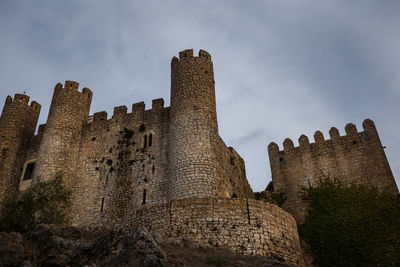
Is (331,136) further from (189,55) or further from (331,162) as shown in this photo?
(189,55)

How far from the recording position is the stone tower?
979 inches

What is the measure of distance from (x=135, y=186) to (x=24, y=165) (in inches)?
369

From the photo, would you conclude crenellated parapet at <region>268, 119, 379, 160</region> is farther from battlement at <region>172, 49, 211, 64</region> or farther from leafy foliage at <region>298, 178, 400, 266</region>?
battlement at <region>172, 49, 211, 64</region>

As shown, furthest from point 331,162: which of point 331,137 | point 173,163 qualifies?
point 173,163

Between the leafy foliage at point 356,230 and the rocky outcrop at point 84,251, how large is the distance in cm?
959

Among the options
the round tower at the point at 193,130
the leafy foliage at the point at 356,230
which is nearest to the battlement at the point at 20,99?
the round tower at the point at 193,130

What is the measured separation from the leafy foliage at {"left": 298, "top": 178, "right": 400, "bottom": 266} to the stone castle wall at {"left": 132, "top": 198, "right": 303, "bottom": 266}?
3336 mm

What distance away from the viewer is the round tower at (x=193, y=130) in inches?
705

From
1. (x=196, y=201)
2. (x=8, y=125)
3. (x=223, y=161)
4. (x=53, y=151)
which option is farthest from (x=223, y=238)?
(x=8, y=125)

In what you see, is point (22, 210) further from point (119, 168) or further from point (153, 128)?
point (153, 128)

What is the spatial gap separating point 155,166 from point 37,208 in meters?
6.16

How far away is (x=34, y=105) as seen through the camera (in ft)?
94.3

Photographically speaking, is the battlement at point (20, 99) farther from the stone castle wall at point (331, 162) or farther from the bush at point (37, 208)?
the stone castle wall at point (331, 162)

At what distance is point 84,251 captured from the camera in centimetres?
1046
